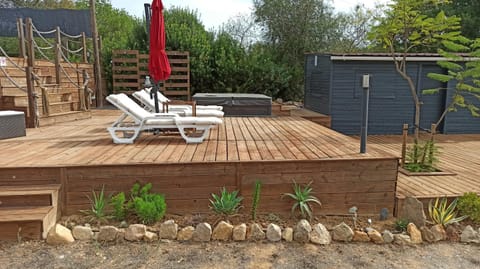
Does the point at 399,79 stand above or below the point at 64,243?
above

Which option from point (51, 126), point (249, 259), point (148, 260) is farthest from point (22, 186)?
point (51, 126)

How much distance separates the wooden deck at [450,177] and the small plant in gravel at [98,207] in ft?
9.81

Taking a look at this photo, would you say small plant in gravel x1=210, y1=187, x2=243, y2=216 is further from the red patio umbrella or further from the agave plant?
the red patio umbrella

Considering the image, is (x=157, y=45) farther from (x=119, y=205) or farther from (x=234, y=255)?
(x=234, y=255)

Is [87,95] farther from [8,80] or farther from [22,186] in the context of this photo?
[22,186]

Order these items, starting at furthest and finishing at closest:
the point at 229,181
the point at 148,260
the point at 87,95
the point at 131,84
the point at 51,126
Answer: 1. the point at 131,84
2. the point at 87,95
3. the point at 51,126
4. the point at 229,181
5. the point at 148,260

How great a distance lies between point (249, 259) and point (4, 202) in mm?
2282

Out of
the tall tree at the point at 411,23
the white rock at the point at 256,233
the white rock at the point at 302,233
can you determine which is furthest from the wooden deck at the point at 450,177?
the white rock at the point at 256,233

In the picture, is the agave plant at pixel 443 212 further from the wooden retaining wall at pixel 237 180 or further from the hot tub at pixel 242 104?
the hot tub at pixel 242 104

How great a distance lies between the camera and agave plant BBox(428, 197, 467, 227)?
3691 mm

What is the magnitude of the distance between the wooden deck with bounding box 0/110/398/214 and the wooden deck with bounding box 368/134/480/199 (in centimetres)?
45

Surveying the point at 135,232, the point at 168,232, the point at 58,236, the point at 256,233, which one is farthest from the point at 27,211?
the point at 256,233

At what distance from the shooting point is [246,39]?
1546 centimetres

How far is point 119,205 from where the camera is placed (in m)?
3.48
